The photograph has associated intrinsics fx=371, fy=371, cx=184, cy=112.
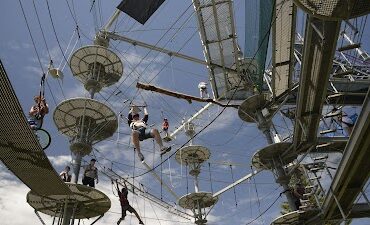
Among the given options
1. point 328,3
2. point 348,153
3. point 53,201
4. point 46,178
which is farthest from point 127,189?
point 328,3

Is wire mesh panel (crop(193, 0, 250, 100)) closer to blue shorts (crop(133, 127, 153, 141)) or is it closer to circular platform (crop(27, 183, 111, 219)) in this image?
blue shorts (crop(133, 127, 153, 141))

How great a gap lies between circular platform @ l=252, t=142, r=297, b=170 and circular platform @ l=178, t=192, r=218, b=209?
7.59 metres

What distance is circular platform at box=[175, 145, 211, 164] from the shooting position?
21.1 meters

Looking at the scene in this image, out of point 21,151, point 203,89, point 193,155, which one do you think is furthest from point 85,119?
point 193,155

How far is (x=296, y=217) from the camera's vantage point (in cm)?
1132

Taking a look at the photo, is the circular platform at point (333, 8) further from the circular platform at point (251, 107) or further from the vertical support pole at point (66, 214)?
the vertical support pole at point (66, 214)

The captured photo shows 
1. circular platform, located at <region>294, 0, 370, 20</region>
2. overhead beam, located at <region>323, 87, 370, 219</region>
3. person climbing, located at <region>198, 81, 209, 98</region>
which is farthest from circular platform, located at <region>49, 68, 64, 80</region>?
circular platform, located at <region>294, 0, 370, 20</region>

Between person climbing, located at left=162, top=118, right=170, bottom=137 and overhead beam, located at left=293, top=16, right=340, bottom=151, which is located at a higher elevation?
person climbing, located at left=162, top=118, right=170, bottom=137

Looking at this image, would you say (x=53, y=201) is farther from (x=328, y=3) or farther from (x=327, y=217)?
(x=328, y=3)

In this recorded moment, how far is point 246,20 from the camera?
43.3 ft

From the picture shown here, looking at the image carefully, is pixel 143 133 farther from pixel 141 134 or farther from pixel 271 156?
pixel 271 156

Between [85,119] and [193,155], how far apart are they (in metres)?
8.67

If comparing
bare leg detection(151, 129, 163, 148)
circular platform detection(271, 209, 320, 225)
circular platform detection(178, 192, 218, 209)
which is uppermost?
circular platform detection(178, 192, 218, 209)

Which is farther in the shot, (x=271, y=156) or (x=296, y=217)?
(x=271, y=156)
